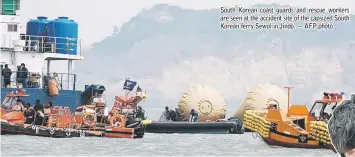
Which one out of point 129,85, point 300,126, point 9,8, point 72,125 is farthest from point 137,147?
point 9,8

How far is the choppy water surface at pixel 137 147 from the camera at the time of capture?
23.8 metres

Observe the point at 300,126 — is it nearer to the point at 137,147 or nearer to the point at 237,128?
the point at 137,147

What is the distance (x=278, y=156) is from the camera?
2306 cm

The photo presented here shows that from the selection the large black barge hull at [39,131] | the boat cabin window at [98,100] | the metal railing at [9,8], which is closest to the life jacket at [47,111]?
the large black barge hull at [39,131]

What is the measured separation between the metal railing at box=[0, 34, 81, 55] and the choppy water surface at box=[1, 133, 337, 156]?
796 centimetres

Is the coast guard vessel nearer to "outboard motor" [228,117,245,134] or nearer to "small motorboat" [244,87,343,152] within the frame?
"outboard motor" [228,117,245,134]

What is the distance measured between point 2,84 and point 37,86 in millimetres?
1617

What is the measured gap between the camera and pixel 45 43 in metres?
37.8

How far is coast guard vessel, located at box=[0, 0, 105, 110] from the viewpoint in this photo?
3490 centimetres

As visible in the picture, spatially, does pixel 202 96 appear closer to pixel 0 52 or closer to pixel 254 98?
pixel 254 98

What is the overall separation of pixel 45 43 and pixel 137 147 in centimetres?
1271

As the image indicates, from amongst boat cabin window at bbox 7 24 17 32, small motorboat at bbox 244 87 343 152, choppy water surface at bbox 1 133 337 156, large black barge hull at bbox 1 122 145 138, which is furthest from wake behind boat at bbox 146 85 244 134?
small motorboat at bbox 244 87 343 152

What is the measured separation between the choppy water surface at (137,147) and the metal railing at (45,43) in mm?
7963

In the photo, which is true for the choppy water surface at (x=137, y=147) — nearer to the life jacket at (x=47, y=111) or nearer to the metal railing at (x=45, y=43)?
the life jacket at (x=47, y=111)
